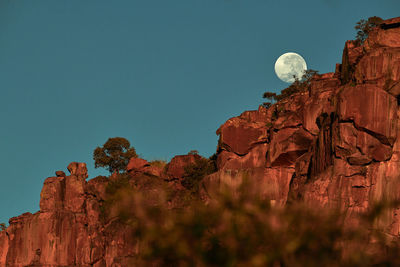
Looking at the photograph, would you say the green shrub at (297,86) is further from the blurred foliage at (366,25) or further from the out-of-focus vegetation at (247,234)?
the out-of-focus vegetation at (247,234)

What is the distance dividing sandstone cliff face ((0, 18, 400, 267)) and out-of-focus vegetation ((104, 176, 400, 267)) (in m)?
26.1

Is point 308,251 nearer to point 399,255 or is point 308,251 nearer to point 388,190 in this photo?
point 399,255

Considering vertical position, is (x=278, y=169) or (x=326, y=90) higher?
(x=326, y=90)

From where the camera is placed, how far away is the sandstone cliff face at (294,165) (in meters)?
51.2

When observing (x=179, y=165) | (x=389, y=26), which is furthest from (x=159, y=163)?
(x=389, y=26)

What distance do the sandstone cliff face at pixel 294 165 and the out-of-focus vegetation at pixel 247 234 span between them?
26070mm

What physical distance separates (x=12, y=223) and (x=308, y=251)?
70.1 m

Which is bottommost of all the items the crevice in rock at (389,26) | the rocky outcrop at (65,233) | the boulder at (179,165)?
the rocky outcrop at (65,233)

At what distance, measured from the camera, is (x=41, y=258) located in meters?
75.5

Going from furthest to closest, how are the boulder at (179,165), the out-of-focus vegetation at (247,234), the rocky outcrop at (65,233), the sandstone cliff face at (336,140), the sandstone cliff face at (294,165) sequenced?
the boulder at (179,165) < the rocky outcrop at (65,233) < the sandstone cliff face at (294,165) < the sandstone cliff face at (336,140) < the out-of-focus vegetation at (247,234)

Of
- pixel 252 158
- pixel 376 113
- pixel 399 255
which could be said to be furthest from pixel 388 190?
pixel 399 255

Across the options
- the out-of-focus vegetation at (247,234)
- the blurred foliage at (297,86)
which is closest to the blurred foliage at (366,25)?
the blurred foliage at (297,86)

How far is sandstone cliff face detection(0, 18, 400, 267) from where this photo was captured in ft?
168

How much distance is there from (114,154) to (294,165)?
1605 inches
